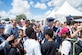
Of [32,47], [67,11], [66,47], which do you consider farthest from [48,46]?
[67,11]

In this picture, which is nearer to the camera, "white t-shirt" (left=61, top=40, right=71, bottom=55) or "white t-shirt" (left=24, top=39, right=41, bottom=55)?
"white t-shirt" (left=24, top=39, right=41, bottom=55)

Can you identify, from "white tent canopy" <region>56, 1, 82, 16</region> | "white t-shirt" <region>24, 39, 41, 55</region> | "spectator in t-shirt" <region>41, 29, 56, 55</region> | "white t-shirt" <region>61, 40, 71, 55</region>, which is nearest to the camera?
"white t-shirt" <region>24, 39, 41, 55</region>

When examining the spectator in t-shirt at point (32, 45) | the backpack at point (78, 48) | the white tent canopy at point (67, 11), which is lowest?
the backpack at point (78, 48)

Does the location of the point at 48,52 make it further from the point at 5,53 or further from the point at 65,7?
the point at 65,7

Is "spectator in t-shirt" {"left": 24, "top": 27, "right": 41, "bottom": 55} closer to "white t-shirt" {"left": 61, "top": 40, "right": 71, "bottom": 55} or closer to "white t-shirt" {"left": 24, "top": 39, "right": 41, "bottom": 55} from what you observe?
"white t-shirt" {"left": 24, "top": 39, "right": 41, "bottom": 55}

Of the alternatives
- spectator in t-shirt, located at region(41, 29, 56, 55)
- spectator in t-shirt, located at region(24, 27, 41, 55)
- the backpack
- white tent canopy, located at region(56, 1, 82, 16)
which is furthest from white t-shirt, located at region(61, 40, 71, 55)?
white tent canopy, located at region(56, 1, 82, 16)

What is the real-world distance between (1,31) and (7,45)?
1.53 ft

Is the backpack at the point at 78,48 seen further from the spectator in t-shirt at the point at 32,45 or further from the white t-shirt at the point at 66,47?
the spectator in t-shirt at the point at 32,45

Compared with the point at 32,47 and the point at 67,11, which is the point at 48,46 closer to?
the point at 32,47

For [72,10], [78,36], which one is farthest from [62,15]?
[78,36]

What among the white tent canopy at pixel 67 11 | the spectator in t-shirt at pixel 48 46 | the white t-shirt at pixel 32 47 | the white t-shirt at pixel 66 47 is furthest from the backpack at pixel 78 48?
the white tent canopy at pixel 67 11

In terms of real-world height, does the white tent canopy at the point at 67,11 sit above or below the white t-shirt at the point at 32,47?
above

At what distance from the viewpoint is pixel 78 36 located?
5.20 metres

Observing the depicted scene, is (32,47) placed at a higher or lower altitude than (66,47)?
higher
